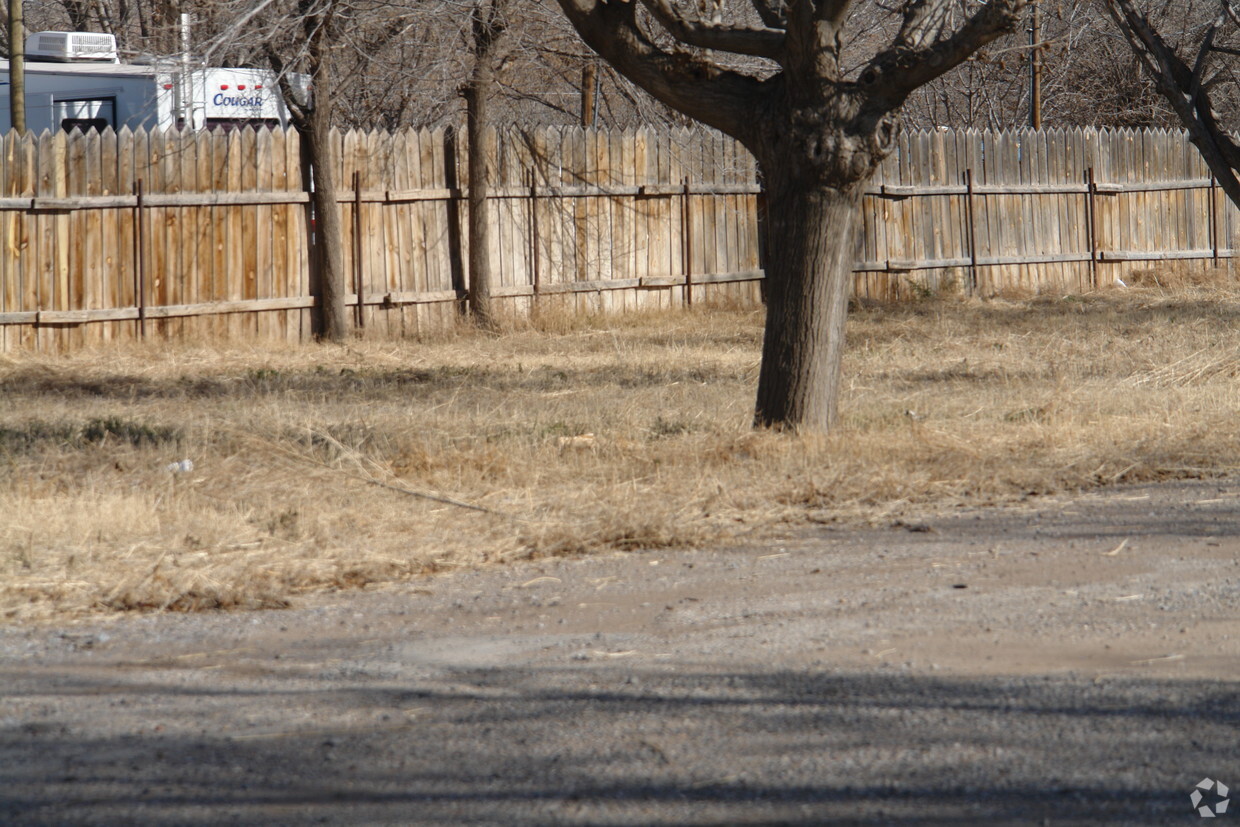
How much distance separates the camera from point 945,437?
26.2ft

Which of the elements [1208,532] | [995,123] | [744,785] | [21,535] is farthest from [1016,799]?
[995,123]

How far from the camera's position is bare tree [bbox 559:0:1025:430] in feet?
26.3

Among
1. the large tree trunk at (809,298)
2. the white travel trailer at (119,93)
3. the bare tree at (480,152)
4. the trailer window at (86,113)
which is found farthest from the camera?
the trailer window at (86,113)

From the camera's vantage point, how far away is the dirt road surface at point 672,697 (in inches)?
128

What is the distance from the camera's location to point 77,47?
16891mm

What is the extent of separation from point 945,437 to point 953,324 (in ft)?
26.4

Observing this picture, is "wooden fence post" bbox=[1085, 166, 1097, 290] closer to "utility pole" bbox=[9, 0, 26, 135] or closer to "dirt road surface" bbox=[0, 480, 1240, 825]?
"utility pole" bbox=[9, 0, 26, 135]

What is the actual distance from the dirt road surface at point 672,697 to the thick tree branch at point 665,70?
360 centimetres

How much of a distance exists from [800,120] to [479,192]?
299 inches

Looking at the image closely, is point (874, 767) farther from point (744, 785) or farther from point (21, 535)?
point (21, 535)

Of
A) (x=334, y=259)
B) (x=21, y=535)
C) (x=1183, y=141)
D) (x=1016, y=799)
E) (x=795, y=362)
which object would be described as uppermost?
(x=1183, y=141)

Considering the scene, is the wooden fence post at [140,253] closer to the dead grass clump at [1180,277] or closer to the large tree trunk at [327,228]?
the large tree trunk at [327,228]

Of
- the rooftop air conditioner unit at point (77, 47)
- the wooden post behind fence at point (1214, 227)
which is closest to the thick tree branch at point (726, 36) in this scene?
the rooftop air conditioner unit at point (77, 47)

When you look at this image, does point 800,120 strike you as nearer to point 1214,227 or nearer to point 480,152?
point 480,152
